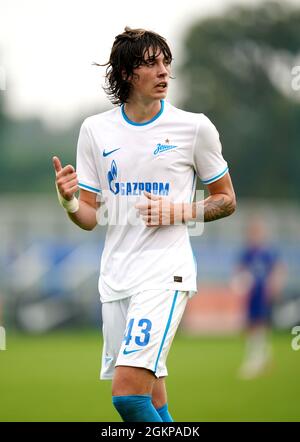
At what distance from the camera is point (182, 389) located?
568 inches

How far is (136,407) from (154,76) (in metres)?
2.12

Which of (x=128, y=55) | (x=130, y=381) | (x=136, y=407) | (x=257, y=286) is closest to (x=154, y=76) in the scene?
(x=128, y=55)

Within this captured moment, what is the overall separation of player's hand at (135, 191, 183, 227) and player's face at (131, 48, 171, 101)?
67 centimetres

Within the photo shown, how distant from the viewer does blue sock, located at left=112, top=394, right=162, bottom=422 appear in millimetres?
6422

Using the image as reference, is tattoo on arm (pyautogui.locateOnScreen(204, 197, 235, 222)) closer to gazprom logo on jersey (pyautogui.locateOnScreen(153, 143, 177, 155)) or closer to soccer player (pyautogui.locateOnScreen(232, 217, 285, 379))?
gazprom logo on jersey (pyautogui.locateOnScreen(153, 143, 177, 155))

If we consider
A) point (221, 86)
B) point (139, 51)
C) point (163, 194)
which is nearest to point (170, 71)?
point (139, 51)

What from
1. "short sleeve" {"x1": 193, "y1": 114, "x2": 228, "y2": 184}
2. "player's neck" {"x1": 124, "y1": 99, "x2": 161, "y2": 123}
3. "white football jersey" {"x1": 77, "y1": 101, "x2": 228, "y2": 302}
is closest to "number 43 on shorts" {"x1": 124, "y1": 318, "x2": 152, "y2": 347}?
"white football jersey" {"x1": 77, "y1": 101, "x2": 228, "y2": 302}

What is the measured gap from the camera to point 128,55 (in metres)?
6.91

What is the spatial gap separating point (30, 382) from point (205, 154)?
9.31 metres

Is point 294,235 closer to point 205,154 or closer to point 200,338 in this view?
point 200,338

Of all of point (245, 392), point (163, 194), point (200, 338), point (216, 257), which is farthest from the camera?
point (216, 257)

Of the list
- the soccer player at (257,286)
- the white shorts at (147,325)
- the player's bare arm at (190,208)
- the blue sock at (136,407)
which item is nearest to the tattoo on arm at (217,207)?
the player's bare arm at (190,208)

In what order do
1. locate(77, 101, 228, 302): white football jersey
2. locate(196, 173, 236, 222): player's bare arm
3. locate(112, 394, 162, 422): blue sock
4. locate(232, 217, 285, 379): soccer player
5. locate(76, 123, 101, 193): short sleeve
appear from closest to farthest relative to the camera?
1. locate(112, 394, 162, 422): blue sock
2. locate(77, 101, 228, 302): white football jersey
3. locate(196, 173, 236, 222): player's bare arm
4. locate(76, 123, 101, 193): short sleeve
5. locate(232, 217, 285, 379): soccer player

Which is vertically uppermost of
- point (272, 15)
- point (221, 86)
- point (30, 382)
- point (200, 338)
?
point (272, 15)
